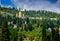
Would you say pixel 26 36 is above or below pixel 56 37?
below

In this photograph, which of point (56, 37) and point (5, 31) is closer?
point (5, 31)

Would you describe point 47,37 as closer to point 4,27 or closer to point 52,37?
point 52,37

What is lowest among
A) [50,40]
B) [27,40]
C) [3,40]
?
[27,40]

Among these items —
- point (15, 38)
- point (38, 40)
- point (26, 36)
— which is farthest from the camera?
point (26, 36)

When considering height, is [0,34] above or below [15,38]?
above

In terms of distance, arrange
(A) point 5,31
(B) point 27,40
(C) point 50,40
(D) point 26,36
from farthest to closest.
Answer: (D) point 26,36
(B) point 27,40
(C) point 50,40
(A) point 5,31

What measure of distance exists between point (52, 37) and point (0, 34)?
23660 mm

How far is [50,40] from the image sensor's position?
58656 mm

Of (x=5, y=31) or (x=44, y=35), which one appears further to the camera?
(x=44, y=35)

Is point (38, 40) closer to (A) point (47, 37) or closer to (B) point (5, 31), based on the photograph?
(A) point (47, 37)

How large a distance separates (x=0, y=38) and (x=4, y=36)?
168 cm

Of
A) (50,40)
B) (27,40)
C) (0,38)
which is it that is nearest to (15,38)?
(50,40)

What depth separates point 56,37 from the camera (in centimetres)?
5875

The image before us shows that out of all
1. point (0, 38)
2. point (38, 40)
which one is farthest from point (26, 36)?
point (0, 38)
